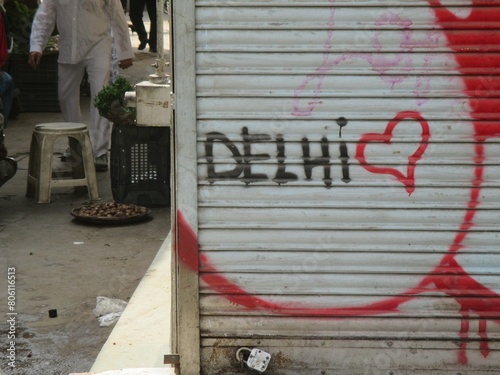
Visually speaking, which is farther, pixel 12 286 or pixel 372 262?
pixel 12 286

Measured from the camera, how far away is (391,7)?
4148 mm

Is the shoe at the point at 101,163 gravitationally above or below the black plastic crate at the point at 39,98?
below

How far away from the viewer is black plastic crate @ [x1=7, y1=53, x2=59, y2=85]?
42.2 ft

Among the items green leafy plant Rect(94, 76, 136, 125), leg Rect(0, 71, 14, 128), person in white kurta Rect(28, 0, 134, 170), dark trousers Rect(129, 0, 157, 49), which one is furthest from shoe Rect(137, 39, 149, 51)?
green leafy plant Rect(94, 76, 136, 125)

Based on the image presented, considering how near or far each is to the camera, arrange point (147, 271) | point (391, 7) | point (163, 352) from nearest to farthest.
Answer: point (391, 7) < point (163, 352) < point (147, 271)

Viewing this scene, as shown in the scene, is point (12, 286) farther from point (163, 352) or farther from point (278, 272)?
point (278, 272)

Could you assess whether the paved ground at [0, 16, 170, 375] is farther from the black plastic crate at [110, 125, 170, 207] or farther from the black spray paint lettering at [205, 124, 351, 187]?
the black spray paint lettering at [205, 124, 351, 187]

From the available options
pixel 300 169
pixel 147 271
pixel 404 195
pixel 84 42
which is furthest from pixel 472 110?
pixel 84 42

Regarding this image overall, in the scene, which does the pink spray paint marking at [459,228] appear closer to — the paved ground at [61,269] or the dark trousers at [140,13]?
the paved ground at [61,269]

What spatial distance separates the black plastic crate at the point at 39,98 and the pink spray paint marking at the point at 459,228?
9.41 metres

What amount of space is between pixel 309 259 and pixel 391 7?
1097 mm

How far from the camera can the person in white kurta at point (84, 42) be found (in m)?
9.65

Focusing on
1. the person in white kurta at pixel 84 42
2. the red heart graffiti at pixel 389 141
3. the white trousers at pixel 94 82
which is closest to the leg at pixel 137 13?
the person in white kurta at pixel 84 42

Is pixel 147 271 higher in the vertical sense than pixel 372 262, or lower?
lower
